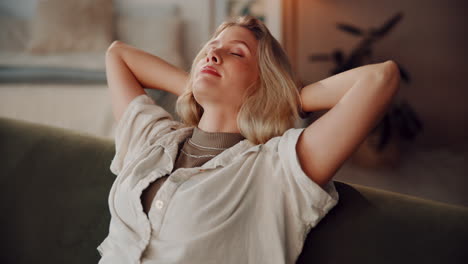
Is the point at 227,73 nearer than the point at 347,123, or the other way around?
the point at 347,123

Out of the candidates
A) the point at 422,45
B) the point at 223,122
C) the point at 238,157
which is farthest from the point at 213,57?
the point at 422,45

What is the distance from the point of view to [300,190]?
3.08ft

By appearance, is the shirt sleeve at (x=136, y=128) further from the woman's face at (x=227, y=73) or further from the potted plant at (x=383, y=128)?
the potted plant at (x=383, y=128)

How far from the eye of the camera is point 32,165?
1485 millimetres

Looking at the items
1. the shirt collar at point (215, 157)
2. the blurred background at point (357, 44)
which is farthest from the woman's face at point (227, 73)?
the blurred background at point (357, 44)

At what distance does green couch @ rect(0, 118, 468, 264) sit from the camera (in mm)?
964

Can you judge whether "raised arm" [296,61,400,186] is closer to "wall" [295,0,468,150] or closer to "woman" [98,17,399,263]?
"woman" [98,17,399,263]

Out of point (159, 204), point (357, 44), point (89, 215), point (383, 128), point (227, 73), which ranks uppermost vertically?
point (227, 73)

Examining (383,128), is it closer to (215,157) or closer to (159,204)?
(215,157)

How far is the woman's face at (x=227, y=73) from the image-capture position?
1077 mm

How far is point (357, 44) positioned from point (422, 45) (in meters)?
0.58

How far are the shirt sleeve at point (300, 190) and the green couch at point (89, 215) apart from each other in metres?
0.08

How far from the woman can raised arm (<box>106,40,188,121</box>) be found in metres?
0.09

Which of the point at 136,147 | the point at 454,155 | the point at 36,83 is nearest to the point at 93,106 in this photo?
the point at 36,83
